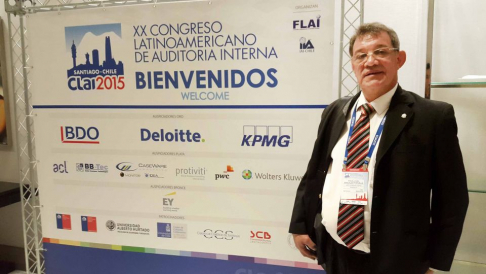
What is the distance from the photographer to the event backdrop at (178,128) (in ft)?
7.29

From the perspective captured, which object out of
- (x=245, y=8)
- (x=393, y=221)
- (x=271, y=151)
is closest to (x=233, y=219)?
(x=271, y=151)

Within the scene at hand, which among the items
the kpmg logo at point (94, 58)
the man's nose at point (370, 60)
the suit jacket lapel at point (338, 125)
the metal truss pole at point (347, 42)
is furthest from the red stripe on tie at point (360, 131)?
the kpmg logo at point (94, 58)

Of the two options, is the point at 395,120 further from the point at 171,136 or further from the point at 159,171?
the point at 159,171

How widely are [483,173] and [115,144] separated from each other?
2172mm

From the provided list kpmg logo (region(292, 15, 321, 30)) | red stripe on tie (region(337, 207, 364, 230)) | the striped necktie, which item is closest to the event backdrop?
kpmg logo (region(292, 15, 321, 30))

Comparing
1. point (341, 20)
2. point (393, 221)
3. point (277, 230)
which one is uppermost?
point (341, 20)

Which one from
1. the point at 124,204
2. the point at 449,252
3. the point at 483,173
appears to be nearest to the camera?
the point at 449,252

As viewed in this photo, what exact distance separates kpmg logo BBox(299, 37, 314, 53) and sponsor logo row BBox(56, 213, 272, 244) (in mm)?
1114

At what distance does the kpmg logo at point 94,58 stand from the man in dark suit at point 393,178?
1.58m

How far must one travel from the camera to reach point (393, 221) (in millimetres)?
1475

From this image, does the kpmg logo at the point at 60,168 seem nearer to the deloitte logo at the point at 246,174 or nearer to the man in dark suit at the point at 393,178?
the deloitte logo at the point at 246,174

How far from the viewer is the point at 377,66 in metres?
1.49

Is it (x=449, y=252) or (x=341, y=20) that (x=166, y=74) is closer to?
(x=341, y=20)

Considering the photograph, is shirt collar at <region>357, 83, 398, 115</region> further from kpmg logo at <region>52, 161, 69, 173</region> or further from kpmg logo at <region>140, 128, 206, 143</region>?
kpmg logo at <region>52, 161, 69, 173</region>
